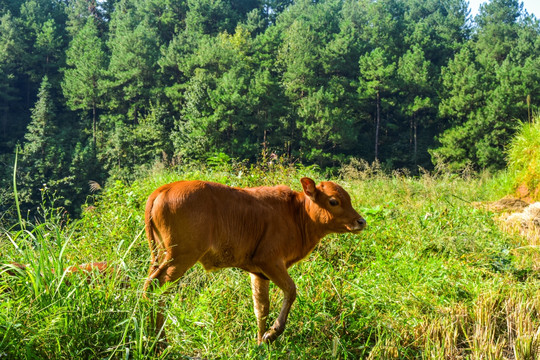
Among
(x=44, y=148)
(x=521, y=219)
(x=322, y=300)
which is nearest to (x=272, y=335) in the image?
(x=322, y=300)

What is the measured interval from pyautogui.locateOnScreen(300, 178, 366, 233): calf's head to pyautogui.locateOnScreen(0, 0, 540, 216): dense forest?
29818 millimetres

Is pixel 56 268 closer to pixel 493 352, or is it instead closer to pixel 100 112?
pixel 493 352

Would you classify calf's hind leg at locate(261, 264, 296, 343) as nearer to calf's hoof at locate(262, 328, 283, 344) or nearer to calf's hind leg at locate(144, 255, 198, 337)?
calf's hoof at locate(262, 328, 283, 344)

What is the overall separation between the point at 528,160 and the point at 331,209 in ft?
23.8

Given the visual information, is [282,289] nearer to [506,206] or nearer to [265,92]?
[506,206]

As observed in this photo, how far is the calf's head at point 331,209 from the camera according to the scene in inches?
121

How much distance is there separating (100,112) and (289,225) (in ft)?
165

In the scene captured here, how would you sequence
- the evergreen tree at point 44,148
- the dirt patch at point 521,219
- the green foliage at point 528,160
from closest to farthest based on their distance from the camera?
1. the dirt patch at point 521,219
2. the green foliage at point 528,160
3. the evergreen tree at point 44,148

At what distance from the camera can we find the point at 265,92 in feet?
128

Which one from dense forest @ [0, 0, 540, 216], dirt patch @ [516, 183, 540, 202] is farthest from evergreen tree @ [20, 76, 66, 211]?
dirt patch @ [516, 183, 540, 202]

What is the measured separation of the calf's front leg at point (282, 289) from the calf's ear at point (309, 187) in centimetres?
51

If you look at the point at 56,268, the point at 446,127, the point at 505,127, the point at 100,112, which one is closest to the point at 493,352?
the point at 56,268

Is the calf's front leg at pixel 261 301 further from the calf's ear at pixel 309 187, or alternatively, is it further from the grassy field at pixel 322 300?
the calf's ear at pixel 309 187

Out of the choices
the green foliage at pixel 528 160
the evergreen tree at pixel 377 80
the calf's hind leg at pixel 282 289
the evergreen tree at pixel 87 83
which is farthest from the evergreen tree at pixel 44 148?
the calf's hind leg at pixel 282 289
